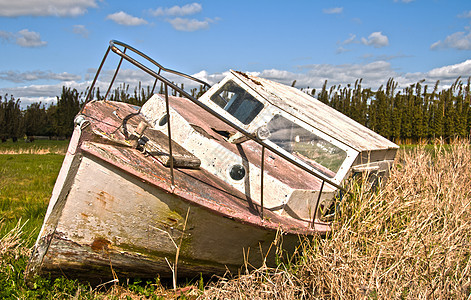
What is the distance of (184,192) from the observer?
327 centimetres

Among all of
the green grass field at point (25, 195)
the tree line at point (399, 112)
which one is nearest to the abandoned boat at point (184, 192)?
the green grass field at point (25, 195)

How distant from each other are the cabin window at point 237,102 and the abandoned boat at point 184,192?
0.07 metres

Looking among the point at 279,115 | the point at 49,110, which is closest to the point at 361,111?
the point at 279,115

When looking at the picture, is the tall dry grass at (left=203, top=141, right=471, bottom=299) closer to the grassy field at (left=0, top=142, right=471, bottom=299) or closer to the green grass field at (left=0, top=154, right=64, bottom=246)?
the grassy field at (left=0, top=142, right=471, bottom=299)

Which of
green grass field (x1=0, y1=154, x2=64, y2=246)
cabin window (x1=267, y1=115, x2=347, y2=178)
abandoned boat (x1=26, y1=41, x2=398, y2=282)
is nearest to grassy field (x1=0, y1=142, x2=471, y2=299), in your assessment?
abandoned boat (x1=26, y1=41, x2=398, y2=282)

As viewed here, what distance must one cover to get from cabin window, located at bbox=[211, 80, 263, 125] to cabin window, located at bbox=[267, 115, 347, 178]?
331 millimetres

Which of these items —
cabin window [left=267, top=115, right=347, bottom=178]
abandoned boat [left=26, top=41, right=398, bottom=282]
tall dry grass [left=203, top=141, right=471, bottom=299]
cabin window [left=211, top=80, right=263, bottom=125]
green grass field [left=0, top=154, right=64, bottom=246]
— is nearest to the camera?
abandoned boat [left=26, top=41, right=398, bottom=282]

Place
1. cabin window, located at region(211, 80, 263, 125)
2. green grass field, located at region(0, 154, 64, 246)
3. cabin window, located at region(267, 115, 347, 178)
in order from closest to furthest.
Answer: cabin window, located at region(267, 115, 347, 178), cabin window, located at region(211, 80, 263, 125), green grass field, located at region(0, 154, 64, 246)

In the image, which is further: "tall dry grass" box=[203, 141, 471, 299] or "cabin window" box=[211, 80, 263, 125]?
"cabin window" box=[211, 80, 263, 125]

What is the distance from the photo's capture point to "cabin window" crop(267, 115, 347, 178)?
15.1 ft

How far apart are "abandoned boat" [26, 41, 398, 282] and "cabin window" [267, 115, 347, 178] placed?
0.04 feet

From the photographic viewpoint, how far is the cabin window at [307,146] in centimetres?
461

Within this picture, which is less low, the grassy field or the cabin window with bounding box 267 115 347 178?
the cabin window with bounding box 267 115 347 178

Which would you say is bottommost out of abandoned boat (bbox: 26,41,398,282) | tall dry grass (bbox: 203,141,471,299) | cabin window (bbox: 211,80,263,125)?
tall dry grass (bbox: 203,141,471,299)
